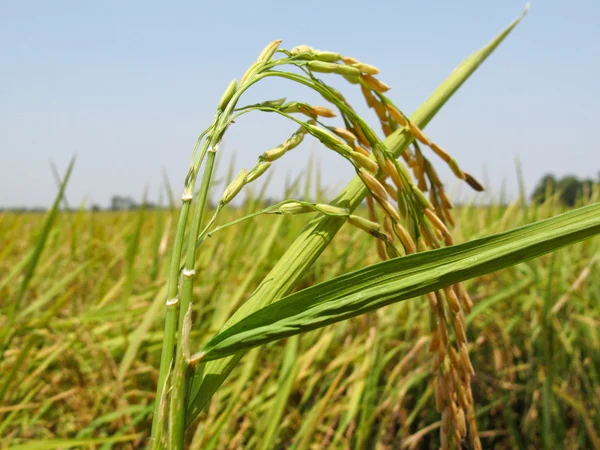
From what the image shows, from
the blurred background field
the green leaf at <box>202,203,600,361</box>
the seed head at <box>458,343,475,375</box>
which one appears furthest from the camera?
the blurred background field

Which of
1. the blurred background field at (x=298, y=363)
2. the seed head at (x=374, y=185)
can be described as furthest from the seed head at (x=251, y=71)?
the blurred background field at (x=298, y=363)

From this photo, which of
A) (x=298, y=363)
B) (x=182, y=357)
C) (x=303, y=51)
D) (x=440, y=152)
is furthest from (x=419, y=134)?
(x=298, y=363)

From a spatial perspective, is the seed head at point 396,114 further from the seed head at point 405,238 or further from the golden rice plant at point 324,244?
the seed head at point 405,238

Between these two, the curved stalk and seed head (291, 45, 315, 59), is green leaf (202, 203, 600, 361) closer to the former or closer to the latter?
the curved stalk

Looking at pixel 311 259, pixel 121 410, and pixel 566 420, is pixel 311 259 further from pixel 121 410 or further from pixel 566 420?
pixel 566 420

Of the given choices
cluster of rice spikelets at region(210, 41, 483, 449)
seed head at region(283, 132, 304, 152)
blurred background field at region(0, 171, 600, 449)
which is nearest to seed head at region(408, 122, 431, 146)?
cluster of rice spikelets at region(210, 41, 483, 449)

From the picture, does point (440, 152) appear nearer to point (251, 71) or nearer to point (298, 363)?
point (251, 71)

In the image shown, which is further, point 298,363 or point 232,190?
point 298,363
